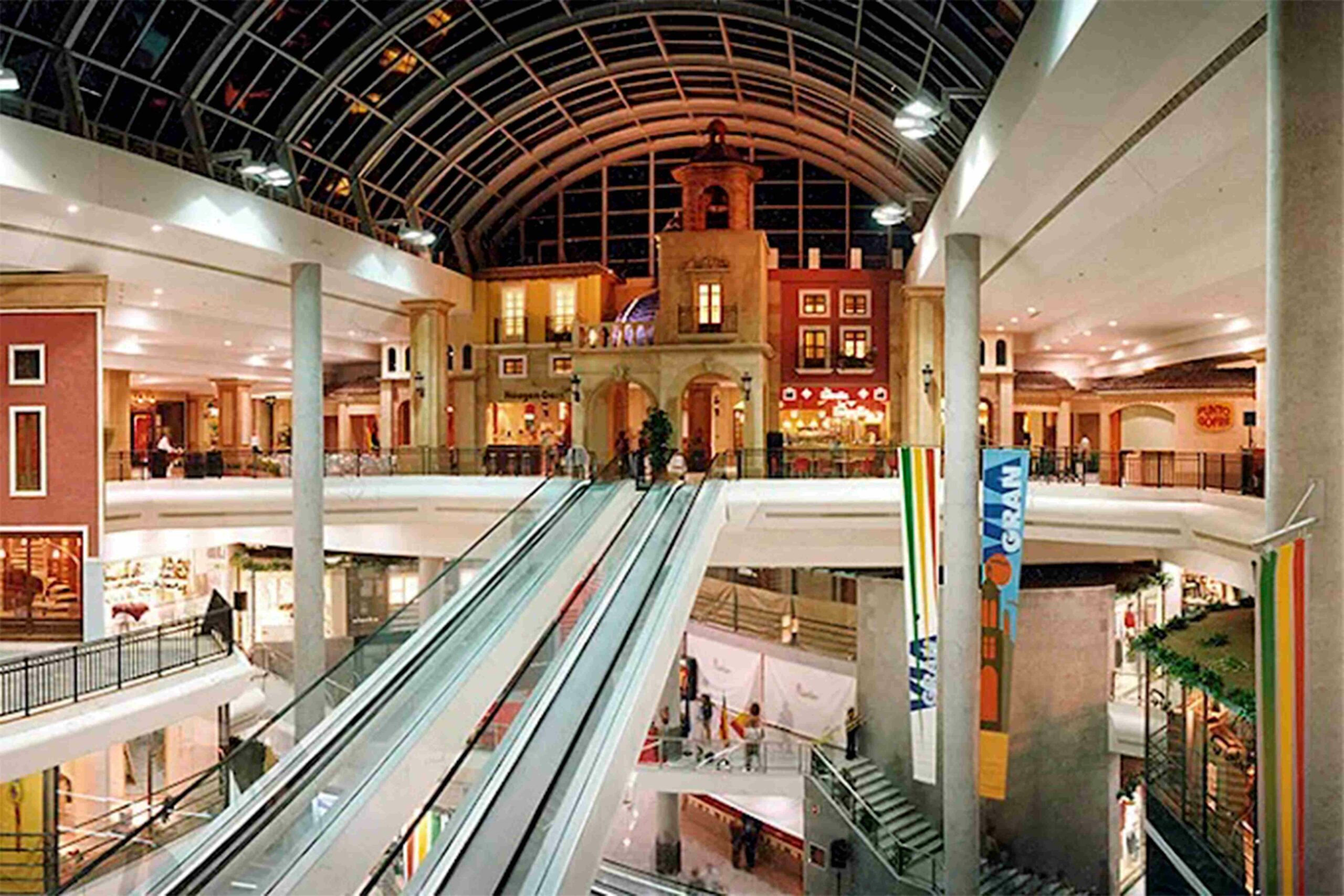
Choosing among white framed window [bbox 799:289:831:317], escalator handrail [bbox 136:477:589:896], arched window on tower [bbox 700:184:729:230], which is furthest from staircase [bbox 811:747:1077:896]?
arched window on tower [bbox 700:184:729:230]

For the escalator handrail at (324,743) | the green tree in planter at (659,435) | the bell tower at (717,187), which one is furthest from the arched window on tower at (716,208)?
the escalator handrail at (324,743)

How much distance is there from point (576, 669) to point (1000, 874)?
495 inches

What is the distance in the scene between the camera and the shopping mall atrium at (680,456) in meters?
7.60

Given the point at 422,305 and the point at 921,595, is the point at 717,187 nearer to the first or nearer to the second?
the point at 422,305

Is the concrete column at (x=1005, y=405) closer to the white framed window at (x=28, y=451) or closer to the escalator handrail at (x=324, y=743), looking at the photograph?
the escalator handrail at (x=324, y=743)

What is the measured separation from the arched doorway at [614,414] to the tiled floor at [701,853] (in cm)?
956

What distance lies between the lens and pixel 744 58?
936 inches

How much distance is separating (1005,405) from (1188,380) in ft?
15.9

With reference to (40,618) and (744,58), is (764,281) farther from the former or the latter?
(40,618)

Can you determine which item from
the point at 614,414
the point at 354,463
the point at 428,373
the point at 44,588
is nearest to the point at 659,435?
the point at 428,373

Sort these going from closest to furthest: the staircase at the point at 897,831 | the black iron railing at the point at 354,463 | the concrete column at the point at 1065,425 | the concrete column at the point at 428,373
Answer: the staircase at the point at 897,831 < the black iron railing at the point at 354,463 < the concrete column at the point at 428,373 < the concrete column at the point at 1065,425

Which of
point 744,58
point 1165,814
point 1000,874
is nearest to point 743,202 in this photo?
point 744,58

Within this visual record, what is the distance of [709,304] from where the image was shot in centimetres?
2736

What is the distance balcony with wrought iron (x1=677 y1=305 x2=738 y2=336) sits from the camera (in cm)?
2714
